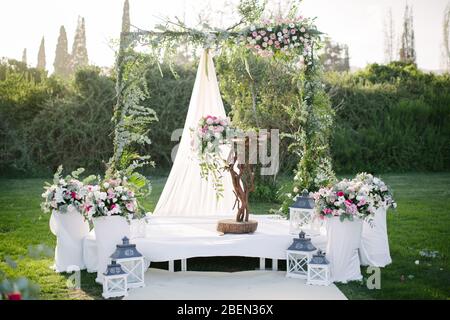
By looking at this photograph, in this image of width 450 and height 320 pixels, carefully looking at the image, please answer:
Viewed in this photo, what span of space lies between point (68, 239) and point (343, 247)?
8.71 ft

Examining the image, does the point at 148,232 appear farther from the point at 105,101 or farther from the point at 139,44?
the point at 105,101

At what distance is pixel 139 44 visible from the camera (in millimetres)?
6133

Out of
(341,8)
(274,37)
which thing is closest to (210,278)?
(274,37)

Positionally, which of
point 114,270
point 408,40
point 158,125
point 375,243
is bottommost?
point 114,270

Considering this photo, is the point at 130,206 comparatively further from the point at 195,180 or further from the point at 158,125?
the point at 158,125

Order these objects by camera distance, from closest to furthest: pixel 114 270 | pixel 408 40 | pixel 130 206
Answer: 1. pixel 114 270
2. pixel 130 206
3. pixel 408 40

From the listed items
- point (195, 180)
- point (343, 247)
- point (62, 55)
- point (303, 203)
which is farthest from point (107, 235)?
point (62, 55)

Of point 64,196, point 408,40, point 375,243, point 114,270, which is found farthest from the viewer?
point 408,40

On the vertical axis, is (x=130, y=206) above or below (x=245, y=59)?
below

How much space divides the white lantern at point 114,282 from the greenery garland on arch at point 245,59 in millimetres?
1491

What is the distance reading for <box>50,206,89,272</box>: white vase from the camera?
213 inches

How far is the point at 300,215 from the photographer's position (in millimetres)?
5609

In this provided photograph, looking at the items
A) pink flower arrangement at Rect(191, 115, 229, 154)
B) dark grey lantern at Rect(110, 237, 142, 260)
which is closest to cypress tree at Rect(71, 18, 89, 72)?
pink flower arrangement at Rect(191, 115, 229, 154)

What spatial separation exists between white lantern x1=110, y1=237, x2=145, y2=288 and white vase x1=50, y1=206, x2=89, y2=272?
2.67 ft
